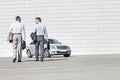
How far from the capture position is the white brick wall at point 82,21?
35.1 m

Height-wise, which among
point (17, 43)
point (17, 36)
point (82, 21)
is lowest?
point (17, 43)

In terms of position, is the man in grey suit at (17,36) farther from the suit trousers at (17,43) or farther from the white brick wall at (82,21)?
the white brick wall at (82,21)

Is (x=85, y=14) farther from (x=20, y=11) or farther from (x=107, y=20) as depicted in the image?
(x=20, y=11)

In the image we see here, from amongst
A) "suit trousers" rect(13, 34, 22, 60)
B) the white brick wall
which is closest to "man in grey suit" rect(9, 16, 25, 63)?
"suit trousers" rect(13, 34, 22, 60)

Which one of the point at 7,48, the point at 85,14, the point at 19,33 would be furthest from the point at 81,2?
the point at 19,33

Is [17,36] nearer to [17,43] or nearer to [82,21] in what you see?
[17,43]

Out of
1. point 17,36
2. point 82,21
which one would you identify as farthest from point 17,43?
point 82,21

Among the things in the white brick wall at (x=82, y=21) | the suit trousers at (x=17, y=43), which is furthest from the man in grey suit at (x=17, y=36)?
the white brick wall at (x=82, y=21)

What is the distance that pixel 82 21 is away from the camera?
3528cm

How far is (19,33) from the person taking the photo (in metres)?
18.8

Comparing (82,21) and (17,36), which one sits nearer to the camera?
(17,36)

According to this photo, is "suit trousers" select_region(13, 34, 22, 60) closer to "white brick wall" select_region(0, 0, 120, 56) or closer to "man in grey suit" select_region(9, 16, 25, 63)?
"man in grey suit" select_region(9, 16, 25, 63)

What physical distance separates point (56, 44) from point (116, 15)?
20.7 feet

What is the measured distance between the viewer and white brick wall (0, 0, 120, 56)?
35125mm
